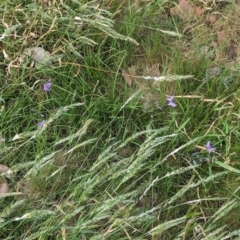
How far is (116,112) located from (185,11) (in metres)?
0.64

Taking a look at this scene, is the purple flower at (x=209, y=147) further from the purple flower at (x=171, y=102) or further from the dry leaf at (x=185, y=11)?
the dry leaf at (x=185, y=11)

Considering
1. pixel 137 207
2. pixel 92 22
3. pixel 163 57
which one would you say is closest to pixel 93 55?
pixel 92 22

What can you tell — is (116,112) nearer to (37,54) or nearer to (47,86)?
(47,86)

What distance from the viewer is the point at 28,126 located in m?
2.20

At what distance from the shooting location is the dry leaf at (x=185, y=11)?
2.47 metres

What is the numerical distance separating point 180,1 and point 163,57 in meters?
0.32

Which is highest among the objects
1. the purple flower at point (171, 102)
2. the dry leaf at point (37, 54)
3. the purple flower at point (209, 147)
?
the dry leaf at point (37, 54)

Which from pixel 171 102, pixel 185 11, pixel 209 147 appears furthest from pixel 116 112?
pixel 185 11

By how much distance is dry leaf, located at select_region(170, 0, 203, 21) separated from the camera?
Answer: 247cm

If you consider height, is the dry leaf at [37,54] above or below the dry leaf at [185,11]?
below

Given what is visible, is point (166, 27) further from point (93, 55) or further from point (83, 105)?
point (83, 105)

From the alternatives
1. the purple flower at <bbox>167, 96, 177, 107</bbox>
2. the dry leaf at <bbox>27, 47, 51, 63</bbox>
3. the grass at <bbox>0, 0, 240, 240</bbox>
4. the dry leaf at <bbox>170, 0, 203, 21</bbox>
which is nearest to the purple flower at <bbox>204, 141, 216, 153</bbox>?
the grass at <bbox>0, 0, 240, 240</bbox>

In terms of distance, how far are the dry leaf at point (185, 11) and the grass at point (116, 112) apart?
55 millimetres

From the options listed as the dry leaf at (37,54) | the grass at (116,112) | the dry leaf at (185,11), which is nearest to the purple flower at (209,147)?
the grass at (116,112)
